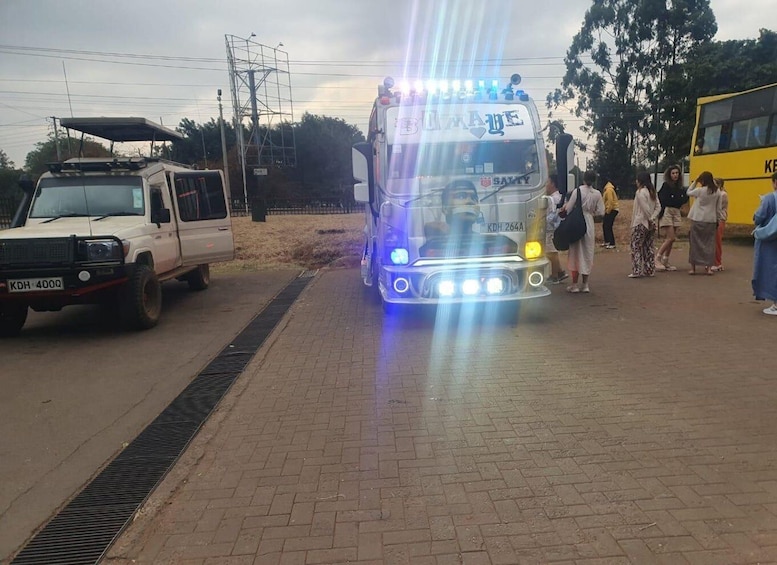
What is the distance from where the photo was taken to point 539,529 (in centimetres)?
273

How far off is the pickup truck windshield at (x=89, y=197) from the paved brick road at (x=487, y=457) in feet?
12.2

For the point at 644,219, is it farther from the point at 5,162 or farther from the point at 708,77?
the point at 5,162

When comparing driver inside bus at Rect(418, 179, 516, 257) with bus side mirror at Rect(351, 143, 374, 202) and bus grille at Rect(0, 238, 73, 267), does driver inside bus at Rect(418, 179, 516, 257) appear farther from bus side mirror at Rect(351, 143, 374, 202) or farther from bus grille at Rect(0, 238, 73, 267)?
bus grille at Rect(0, 238, 73, 267)

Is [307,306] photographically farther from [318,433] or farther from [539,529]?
[539,529]

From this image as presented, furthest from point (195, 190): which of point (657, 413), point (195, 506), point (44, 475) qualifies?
point (657, 413)

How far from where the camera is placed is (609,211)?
1414 cm

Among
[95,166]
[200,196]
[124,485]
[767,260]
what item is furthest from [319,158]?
[124,485]

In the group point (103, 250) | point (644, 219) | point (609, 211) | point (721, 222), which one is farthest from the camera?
point (609, 211)

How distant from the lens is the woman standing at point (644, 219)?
9219 mm

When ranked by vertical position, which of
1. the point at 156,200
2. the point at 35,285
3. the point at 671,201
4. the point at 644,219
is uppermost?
the point at 156,200

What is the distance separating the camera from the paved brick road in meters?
2.66

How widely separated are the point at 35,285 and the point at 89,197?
201 cm

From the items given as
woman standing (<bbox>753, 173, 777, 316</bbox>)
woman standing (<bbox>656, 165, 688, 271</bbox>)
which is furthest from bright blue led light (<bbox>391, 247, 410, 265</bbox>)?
woman standing (<bbox>656, 165, 688, 271</bbox>)

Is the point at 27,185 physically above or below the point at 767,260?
above
